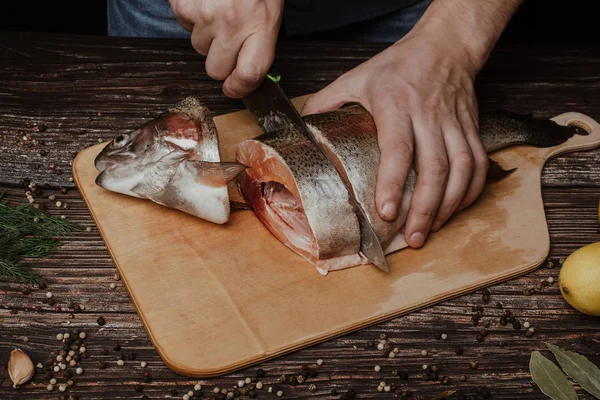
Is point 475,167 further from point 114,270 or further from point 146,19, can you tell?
point 146,19

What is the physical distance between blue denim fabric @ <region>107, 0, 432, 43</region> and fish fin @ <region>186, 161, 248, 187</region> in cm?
97

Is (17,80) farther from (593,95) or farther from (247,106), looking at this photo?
(593,95)

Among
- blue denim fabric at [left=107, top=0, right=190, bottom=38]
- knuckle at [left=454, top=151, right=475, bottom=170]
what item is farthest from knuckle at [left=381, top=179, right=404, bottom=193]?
blue denim fabric at [left=107, top=0, right=190, bottom=38]

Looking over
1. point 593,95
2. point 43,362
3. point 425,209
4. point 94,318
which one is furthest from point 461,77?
point 43,362

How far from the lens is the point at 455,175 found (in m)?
2.18

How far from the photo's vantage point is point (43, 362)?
184 centimetres

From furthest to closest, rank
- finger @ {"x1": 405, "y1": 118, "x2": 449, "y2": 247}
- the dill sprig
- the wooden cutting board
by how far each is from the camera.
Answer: finger @ {"x1": 405, "y1": 118, "x2": 449, "y2": 247}, the dill sprig, the wooden cutting board

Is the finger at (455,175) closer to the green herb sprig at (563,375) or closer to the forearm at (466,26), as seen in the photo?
the forearm at (466,26)

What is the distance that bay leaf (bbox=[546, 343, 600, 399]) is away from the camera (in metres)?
1.49

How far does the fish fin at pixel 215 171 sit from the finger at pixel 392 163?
368 mm

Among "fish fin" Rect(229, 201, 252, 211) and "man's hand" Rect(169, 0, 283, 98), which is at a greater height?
"man's hand" Rect(169, 0, 283, 98)

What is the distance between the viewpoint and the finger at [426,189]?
2.12 meters

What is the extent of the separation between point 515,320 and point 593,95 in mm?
1149

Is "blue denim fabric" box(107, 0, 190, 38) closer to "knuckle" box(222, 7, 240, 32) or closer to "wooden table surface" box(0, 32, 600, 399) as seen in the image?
"wooden table surface" box(0, 32, 600, 399)
